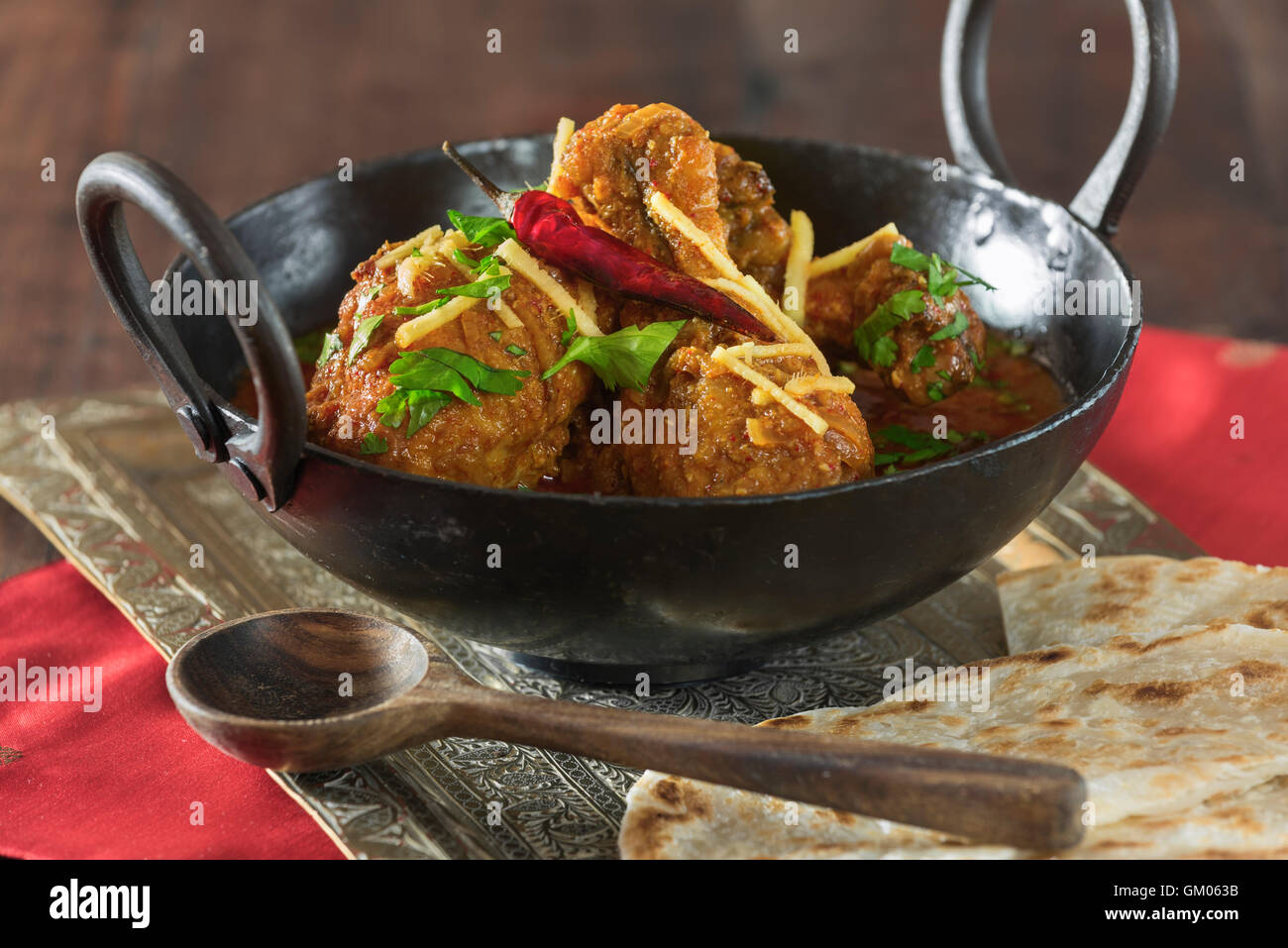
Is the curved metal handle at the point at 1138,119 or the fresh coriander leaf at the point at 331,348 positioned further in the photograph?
the curved metal handle at the point at 1138,119

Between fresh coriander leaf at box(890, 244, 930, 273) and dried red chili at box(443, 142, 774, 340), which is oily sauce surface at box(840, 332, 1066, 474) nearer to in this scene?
fresh coriander leaf at box(890, 244, 930, 273)

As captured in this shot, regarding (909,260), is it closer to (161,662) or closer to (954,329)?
(954,329)

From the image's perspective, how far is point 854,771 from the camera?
7.47 ft

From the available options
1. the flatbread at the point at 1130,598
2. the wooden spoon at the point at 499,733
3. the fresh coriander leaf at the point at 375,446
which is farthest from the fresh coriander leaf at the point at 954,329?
the fresh coriander leaf at the point at 375,446

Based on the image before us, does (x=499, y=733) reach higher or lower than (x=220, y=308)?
lower

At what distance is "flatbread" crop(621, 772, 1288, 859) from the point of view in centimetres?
234

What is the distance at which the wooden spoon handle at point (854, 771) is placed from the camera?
2.21m

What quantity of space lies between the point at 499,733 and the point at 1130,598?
1.57 metres

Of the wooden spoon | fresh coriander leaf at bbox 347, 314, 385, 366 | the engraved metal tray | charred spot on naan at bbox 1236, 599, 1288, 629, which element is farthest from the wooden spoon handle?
charred spot on naan at bbox 1236, 599, 1288, 629

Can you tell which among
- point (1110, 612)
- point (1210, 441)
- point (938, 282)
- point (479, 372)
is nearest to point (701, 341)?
point (479, 372)

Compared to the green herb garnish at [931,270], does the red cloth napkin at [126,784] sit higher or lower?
lower

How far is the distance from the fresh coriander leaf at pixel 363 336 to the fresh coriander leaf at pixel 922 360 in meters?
1.23

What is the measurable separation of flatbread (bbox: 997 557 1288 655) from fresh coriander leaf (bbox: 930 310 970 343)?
2.04 feet

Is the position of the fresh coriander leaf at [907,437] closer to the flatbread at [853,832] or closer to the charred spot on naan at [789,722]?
the charred spot on naan at [789,722]
